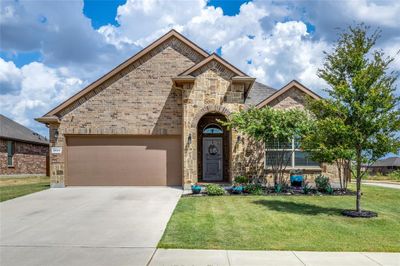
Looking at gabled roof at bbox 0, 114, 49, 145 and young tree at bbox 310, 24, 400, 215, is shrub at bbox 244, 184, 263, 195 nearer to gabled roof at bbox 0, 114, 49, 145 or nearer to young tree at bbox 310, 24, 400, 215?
young tree at bbox 310, 24, 400, 215

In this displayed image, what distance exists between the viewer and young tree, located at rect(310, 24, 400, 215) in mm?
9352

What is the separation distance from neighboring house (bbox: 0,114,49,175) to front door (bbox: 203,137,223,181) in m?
15.6

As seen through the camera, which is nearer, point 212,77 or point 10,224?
point 10,224

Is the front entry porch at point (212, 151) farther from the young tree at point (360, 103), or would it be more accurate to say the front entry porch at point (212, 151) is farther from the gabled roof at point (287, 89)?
the young tree at point (360, 103)

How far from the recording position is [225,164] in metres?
17.8

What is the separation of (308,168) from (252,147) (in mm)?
3025

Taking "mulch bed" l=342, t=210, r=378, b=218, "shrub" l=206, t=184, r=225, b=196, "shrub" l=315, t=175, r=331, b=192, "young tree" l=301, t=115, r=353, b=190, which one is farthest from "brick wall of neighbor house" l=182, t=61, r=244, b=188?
"mulch bed" l=342, t=210, r=378, b=218

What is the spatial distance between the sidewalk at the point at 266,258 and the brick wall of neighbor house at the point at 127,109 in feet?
34.7

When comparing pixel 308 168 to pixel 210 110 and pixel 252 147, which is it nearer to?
pixel 252 147

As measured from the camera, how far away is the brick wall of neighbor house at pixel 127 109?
16188 millimetres

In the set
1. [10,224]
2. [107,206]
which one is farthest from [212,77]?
[10,224]

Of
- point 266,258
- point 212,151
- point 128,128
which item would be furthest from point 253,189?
point 266,258

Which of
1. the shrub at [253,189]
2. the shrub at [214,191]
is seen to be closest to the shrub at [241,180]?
the shrub at [253,189]

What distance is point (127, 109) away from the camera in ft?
53.7
